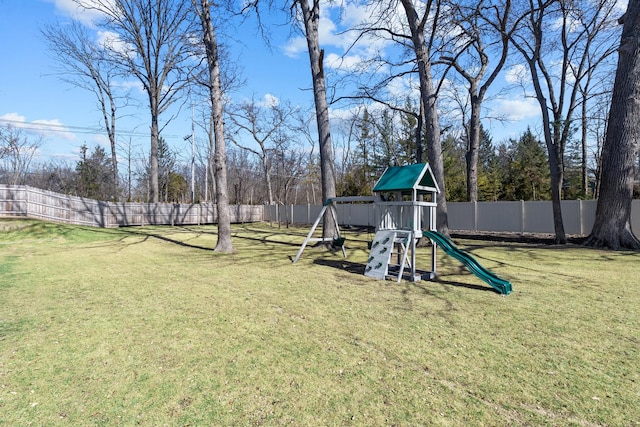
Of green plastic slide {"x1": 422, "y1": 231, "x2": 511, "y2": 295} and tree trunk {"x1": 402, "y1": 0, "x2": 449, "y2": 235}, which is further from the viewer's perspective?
tree trunk {"x1": 402, "y1": 0, "x2": 449, "y2": 235}

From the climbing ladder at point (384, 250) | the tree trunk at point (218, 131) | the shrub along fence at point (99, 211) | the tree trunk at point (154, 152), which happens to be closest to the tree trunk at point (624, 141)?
the climbing ladder at point (384, 250)

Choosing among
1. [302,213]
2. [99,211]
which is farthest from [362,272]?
[302,213]

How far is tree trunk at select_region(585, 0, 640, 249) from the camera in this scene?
10633 millimetres

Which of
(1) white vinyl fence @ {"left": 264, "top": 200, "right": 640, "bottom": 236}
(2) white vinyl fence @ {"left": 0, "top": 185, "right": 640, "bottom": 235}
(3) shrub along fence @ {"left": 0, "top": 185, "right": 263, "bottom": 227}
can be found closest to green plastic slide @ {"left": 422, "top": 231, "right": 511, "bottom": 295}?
(2) white vinyl fence @ {"left": 0, "top": 185, "right": 640, "bottom": 235}

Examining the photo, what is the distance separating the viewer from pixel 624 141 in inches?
426

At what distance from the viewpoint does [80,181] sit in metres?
29.0

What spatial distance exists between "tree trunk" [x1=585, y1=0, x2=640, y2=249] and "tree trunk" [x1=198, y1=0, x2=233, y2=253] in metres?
11.8

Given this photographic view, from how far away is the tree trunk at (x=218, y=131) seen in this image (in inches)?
405

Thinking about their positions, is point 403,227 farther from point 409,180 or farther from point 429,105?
point 429,105

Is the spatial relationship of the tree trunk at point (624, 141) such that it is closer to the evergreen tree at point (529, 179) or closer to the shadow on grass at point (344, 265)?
the shadow on grass at point (344, 265)

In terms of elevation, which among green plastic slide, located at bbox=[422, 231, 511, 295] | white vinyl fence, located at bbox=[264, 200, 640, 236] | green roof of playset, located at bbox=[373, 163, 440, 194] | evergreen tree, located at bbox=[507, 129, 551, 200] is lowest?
green plastic slide, located at bbox=[422, 231, 511, 295]

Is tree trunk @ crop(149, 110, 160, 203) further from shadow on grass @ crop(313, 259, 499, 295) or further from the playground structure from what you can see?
the playground structure

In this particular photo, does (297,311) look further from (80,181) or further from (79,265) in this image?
(80,181)

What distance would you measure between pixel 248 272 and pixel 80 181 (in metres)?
28.8
